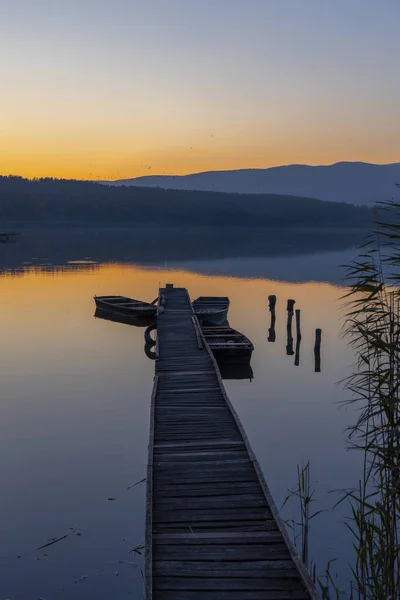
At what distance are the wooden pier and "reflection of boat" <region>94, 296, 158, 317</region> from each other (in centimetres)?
1821

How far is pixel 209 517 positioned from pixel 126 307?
25.3m

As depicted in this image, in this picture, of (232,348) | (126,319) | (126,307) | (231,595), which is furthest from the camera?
(126,319)

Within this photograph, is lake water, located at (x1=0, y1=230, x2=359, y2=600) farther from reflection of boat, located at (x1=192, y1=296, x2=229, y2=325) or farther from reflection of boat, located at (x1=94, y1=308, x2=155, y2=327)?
reflection of boat, located at (x1=192, y1=296, x2=229, y2=325)

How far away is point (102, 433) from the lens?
1582 cm

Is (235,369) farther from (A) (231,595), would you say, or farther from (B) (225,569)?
(A) (231,595)

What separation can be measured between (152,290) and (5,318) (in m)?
16.8

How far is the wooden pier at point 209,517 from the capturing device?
7332mm

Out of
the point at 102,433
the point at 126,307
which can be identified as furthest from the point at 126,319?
the point at 102,433

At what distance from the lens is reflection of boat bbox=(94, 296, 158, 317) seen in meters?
33.5

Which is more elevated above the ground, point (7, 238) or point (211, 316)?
point (7, 238)

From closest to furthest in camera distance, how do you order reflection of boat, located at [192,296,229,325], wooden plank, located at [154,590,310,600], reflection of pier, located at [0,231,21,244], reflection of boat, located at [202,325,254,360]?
1. wooden plank, located at [154,590,310,600]
2. reflection of boat, located at [202,325,254,360]
3. reflection of boat, located at [192,296,229,325]
4. reflection of pier, located at [0,231,21,244]

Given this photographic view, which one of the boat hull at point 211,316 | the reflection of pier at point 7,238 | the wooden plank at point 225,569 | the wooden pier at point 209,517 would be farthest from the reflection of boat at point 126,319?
the reflection of pier at point 7,238

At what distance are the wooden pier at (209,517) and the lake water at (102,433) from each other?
3.93 feet

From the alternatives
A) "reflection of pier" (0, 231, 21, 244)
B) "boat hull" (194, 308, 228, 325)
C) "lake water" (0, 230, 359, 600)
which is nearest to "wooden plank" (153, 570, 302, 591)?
"lake water" (0, 230, 359, 600)
